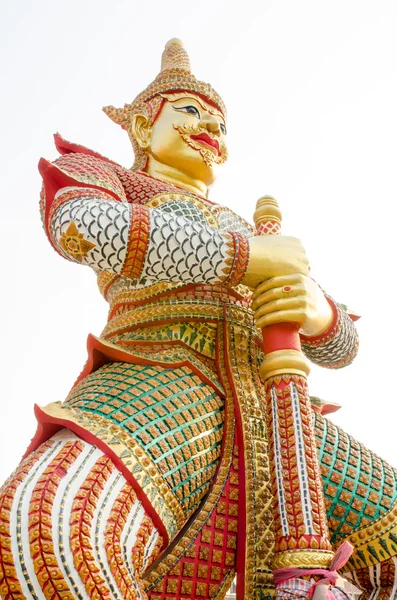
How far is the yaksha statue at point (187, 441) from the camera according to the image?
2.12 metres

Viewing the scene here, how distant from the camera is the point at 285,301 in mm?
2865

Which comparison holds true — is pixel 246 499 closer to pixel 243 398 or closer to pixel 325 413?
pixel 243 398

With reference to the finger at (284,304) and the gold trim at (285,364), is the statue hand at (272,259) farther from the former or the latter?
the gold trim at (285,364)

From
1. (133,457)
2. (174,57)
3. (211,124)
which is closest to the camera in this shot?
(133,457)

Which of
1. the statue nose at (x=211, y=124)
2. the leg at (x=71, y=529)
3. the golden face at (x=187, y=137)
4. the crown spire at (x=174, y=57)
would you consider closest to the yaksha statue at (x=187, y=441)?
the leg at (x=71, y=529)

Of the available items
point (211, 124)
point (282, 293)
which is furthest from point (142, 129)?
point (282, 293)

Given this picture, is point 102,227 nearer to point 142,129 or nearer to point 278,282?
point 278,282

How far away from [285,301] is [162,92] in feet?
6.45

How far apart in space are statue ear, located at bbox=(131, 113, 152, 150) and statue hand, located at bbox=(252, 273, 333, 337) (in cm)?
167

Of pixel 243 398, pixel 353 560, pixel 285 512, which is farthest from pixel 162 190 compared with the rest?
pixel 353 560

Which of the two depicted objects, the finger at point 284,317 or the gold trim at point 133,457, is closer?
the gold trim at point 133,457

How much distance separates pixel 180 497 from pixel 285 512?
0.40 metres

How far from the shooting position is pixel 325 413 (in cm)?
352

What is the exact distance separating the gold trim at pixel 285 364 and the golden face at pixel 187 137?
5.48ft
